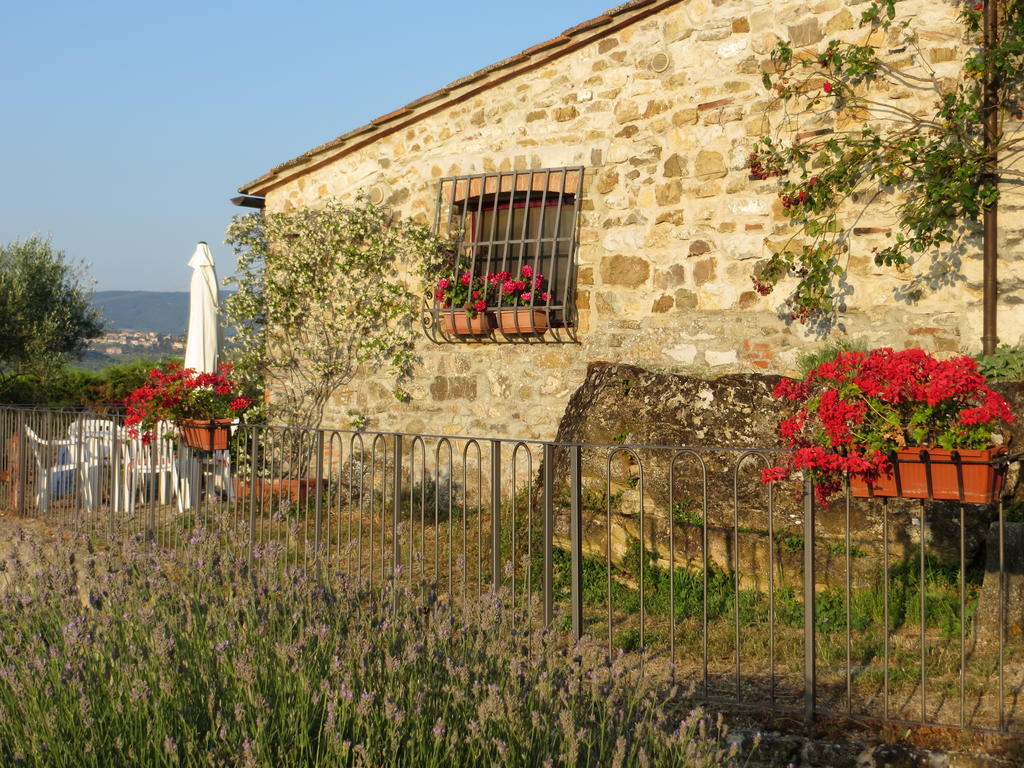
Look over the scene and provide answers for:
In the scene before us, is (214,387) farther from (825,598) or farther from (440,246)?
(825,598)

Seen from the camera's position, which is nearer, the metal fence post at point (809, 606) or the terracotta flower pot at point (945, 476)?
the terracotta flower pot at point (945, 476)

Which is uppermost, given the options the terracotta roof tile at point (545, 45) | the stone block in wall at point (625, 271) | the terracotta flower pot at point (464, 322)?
the terracotta roof tile at point (545, 45)

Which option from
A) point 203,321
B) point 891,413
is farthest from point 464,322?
point 891,413

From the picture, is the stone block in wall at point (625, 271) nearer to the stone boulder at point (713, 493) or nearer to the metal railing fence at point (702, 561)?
the stone boulder at point (713, 493)

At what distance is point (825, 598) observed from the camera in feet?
19.6

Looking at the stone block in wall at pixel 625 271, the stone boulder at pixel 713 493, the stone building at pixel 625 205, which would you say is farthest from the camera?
the stone block in wall at pixel 625 271

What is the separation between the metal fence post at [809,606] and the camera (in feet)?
14.1

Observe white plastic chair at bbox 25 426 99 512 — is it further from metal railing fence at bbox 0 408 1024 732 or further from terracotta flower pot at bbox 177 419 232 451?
terracotta flower pot at bbox 177 419 232 451

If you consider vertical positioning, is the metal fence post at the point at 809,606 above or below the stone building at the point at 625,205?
below

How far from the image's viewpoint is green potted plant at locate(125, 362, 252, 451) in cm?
802

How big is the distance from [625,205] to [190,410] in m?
4.08

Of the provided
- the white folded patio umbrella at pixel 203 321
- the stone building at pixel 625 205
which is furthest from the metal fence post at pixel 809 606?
the white folded patio umbrella at pixel 203 321

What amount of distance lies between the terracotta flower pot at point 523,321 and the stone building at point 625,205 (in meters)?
0.11

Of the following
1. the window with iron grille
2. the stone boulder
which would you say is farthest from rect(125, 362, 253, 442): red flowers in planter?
the stone boulder
